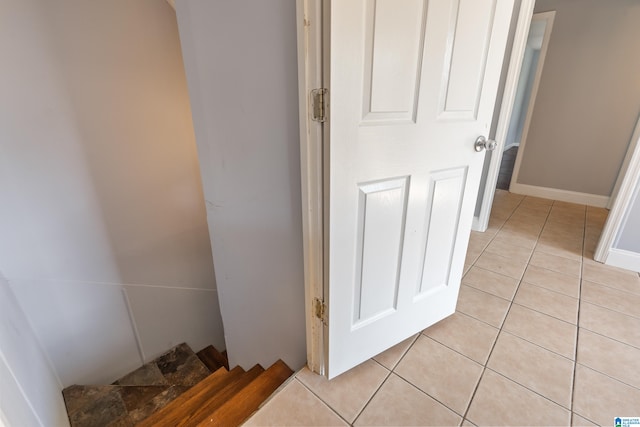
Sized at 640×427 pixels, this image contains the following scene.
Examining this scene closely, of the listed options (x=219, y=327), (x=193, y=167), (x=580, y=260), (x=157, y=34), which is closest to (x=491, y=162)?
(x=580, y=260)

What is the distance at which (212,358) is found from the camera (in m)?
2.81

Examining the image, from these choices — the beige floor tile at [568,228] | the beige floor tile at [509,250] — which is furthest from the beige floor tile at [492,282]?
the beige floor tile at [568,228]

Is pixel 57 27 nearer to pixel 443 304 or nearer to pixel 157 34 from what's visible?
pixel 157 34

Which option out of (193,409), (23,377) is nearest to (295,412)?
(193,409)

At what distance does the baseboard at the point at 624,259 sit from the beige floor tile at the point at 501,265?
0.57 m

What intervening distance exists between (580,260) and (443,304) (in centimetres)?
144

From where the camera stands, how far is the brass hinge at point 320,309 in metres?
1.08

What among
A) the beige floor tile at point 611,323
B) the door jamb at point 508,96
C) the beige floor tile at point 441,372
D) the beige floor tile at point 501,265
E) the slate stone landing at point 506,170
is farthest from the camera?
the slate stone landing at point 506,170

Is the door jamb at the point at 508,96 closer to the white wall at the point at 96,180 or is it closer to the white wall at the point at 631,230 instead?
the white wall at the point at 631,230

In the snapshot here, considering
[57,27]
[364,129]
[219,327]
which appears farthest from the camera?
[219,327]

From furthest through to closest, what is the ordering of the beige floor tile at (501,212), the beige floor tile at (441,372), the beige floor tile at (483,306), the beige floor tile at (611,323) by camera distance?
1. the beige floor tile at (501,212)
2. the beige floor tile at (483,306)
3. the beige floor tile at (611,323)
4. the beige floor tile at (441,372)

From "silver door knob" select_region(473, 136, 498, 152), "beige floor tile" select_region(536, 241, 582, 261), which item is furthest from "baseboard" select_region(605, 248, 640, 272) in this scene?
"silver door knob" select_region(473, 136, 498, 152)

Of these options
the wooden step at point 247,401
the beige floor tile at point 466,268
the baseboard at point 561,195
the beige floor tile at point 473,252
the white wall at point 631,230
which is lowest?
the wooden step at point 247,401

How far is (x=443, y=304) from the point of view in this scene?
1467mm
